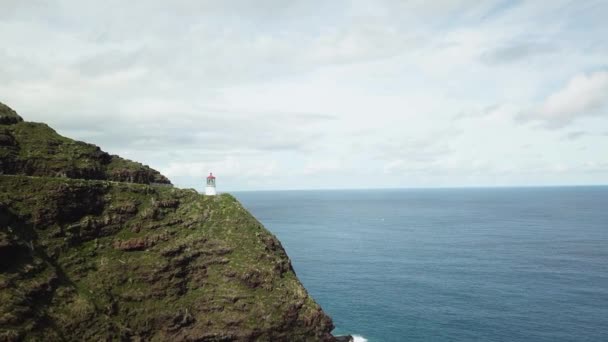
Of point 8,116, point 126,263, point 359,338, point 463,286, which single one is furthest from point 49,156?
point 463,286

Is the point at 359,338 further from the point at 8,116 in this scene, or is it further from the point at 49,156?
the point at 8,116

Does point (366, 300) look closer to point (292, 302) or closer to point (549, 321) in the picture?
point (549, 321)

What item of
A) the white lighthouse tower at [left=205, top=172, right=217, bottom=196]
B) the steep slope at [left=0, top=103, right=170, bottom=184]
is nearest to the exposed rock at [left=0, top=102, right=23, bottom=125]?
the steep slope at [left=0, top=103, right=170, bottom=184]

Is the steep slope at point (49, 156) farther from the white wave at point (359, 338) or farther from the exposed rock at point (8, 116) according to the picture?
the white wave at point (359, 338)

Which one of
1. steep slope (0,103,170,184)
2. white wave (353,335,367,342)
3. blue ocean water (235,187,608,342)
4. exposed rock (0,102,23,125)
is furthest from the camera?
blue ocean water (235,187,608,342)

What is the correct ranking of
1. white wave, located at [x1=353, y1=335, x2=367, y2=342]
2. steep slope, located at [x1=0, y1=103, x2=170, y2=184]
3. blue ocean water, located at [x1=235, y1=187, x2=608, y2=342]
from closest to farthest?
steep slope, located at [x1=0, y1=103, x2=170, y2=184], white wave, located at [x1=353, y1=335, x2=367, y2=342], blue ocean water, located at [x1=235, y1=187, x2=608, y2=342]

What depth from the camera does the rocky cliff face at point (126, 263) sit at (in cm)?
4750

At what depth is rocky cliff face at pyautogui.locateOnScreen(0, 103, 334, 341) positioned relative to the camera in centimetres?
4750

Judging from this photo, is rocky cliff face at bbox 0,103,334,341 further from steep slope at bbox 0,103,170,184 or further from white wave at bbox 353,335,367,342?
white wave at bbox 353,335,367,342

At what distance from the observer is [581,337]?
7538 cm

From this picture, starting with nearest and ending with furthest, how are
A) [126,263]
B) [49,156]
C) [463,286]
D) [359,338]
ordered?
[126,263]
[49,156]
[359,338]
[463,286]

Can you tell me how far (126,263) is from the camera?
55.1 m

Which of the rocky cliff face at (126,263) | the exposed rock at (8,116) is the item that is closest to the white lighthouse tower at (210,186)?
the rocky cliff face at (126,263)

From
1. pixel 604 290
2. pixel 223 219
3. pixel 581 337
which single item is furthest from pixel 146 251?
pixel 604 290
